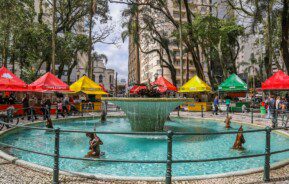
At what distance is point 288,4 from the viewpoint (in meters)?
20.7

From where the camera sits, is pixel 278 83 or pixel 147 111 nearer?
pixel 147 111

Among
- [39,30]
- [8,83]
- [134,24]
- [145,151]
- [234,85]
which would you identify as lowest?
[145,151]

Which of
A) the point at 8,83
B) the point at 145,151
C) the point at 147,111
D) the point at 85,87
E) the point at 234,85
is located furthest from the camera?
the point at 234,85

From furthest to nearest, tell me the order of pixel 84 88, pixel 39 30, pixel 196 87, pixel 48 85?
pixel 39 30 → pixel 196 87 → pixel 84 88 → pixel 48 85

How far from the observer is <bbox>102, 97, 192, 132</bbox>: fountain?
13.1 metres

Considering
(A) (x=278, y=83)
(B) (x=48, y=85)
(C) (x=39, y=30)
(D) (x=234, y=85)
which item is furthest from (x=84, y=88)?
(A) (x=278, y=83)

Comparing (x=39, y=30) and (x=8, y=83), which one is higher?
(x=39, y=30)

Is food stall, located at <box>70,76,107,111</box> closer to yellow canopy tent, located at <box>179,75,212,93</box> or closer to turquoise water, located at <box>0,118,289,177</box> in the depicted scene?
yellow canopy tent, located at <box>179,75,212,93</box>

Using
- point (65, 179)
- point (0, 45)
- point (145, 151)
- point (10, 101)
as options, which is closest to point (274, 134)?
point (145, 151)

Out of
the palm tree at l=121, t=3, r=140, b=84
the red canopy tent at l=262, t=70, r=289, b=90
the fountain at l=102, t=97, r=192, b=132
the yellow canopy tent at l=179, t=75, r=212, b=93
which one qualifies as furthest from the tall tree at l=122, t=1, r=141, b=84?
the fountain at l=102, t=97, r=192, b=132

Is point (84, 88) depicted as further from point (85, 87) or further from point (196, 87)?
point (196, 87)

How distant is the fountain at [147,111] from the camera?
1309cm

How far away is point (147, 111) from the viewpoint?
525 inches

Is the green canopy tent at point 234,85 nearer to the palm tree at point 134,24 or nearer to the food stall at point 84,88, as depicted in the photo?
the palm tree at point 134,24
